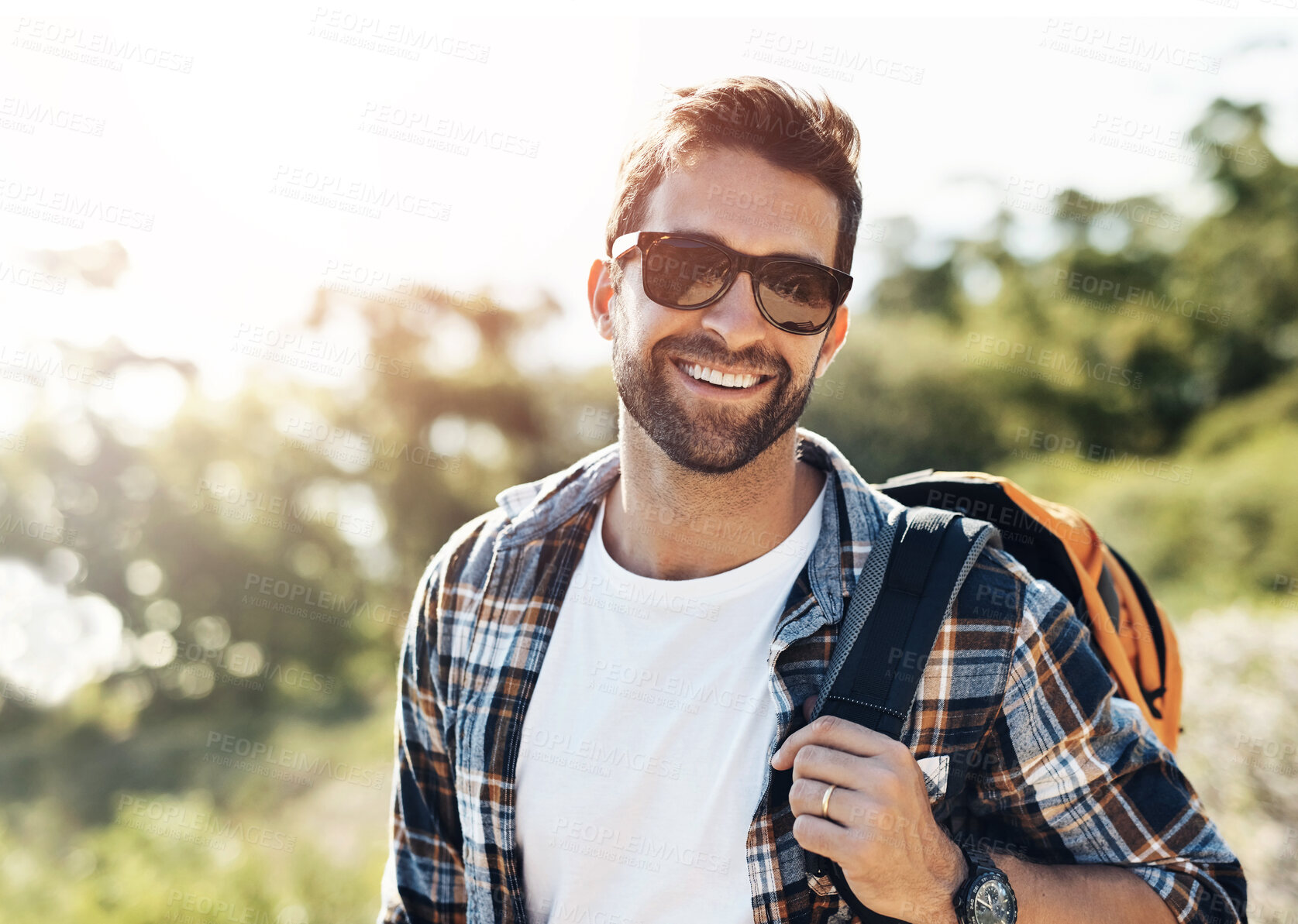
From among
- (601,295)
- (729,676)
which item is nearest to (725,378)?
(601,295)

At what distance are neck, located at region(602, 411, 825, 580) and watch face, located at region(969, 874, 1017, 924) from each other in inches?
33.2

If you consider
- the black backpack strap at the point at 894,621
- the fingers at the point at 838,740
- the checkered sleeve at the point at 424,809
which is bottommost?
the checkered sleeve at the point at 424,809

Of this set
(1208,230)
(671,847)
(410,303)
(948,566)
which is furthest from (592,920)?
(1208,230)

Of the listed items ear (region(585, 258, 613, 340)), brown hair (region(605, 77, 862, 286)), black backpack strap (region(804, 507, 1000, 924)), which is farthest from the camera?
ear (region(585, 258, 613, 340))

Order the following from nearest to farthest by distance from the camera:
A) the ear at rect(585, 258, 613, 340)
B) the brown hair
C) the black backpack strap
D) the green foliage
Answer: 1. the black backpack strap
2. the brown hair
3. the ear at rect(585, 258, 613, 340)
4. the green foliage

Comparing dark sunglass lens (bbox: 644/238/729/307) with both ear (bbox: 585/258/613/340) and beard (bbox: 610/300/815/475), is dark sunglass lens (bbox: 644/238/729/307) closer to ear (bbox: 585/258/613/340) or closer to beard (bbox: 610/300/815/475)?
beard (bbox: 610/300/815/475)

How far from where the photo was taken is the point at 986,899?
1.71 metres

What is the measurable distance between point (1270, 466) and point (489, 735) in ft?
31.7

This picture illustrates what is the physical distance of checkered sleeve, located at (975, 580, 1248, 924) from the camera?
178cm

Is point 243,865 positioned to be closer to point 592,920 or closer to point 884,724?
point 592,920

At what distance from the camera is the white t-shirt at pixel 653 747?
6.15 feet

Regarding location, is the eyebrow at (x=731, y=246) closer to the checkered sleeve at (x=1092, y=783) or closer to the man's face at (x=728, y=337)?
the man's face at (x=728, y=337)

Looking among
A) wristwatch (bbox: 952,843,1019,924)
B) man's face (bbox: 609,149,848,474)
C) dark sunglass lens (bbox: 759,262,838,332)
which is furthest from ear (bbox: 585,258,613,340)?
wristwatch (bbox: 952,843,1019,924)

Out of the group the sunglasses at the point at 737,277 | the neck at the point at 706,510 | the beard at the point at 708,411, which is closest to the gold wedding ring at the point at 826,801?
the neck at the point at 706,510
